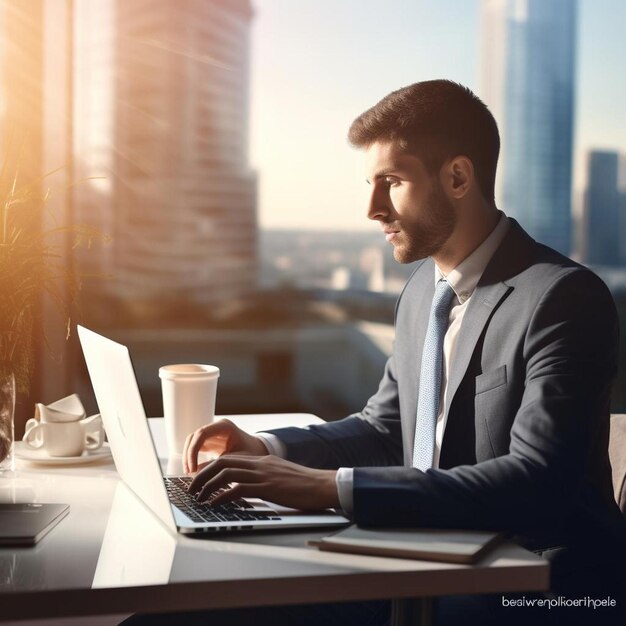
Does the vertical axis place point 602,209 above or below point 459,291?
above

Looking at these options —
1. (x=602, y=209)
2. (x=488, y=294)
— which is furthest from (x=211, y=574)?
(x=602, y=209)

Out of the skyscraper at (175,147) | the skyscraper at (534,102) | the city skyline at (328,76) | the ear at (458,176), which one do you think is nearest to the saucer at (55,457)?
the ear at (458,176)

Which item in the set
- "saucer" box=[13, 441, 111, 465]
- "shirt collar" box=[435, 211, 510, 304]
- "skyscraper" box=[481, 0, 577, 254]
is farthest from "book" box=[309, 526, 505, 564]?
"skyscraper" box=[481, 0, 577, 254]

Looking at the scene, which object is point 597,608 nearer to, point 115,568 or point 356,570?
point 356,570

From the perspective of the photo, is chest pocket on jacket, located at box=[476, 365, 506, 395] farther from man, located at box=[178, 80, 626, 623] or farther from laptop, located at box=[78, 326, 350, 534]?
laptop, located at box=[78, 326, 350, 534]

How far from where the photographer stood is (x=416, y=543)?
106 centimetres

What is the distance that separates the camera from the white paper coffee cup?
1694 millimetres

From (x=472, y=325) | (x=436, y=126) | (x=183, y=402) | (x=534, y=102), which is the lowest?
(x=183, y=402)

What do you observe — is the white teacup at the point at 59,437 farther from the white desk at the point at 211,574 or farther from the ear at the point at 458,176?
the ear at the point at 458,176

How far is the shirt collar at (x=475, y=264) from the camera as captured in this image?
1.62 m

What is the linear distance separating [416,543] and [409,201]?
0.76m

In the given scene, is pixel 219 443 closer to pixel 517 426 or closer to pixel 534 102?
pixel 517 426

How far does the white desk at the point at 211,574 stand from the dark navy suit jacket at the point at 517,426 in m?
0.11

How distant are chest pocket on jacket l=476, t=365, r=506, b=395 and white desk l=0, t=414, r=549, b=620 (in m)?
0.39
